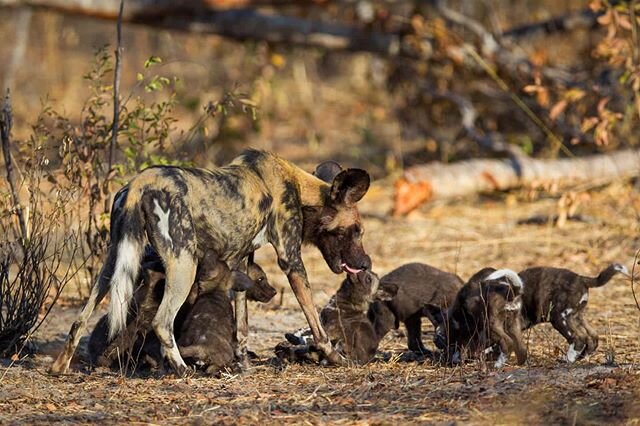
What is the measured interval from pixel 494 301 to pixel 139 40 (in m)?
14.5

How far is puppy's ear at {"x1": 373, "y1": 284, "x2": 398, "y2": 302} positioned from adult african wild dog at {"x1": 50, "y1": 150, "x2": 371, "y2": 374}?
0.16m

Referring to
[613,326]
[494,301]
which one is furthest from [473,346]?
[613,326]

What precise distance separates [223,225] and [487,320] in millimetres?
1502

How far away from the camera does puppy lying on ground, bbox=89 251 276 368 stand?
602 cm

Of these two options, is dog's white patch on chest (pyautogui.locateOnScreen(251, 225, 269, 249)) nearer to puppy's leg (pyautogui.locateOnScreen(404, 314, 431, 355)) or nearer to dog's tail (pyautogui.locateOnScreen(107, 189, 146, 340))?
dog's tail (pyautogui.locateOnScreen(107, 189, 146, 340))

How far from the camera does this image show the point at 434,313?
6.76 m

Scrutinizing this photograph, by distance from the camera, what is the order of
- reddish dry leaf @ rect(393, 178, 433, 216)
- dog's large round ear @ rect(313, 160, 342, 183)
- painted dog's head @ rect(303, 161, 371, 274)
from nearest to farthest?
1. painted dog's head @ rect(303, 161, 371, 274)
2. dog's large round ear @ rect(313, 160, 342, 183)
3. reddish dry leaf @ rect(393, 178, 433, 216)

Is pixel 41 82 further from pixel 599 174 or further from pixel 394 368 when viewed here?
pixel 394 368

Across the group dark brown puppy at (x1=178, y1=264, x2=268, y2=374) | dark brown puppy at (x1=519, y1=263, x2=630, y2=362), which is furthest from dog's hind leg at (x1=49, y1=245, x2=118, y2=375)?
dark brown puppy at (x1=519, y1=263, x2=630, y2=362)

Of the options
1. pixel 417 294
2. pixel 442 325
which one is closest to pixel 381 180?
pixel 417 294

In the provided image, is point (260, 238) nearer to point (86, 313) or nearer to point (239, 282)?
point (239, 282)

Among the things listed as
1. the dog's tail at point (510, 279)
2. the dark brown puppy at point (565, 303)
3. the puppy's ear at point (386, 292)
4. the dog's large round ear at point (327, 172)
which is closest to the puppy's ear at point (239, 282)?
the puppy's ear at point (386, 292)

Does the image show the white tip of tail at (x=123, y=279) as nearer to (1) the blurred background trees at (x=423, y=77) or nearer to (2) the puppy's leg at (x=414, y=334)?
(2) the puppy's leg at (x=414, y=334)

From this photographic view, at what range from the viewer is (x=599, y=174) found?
10805mm
